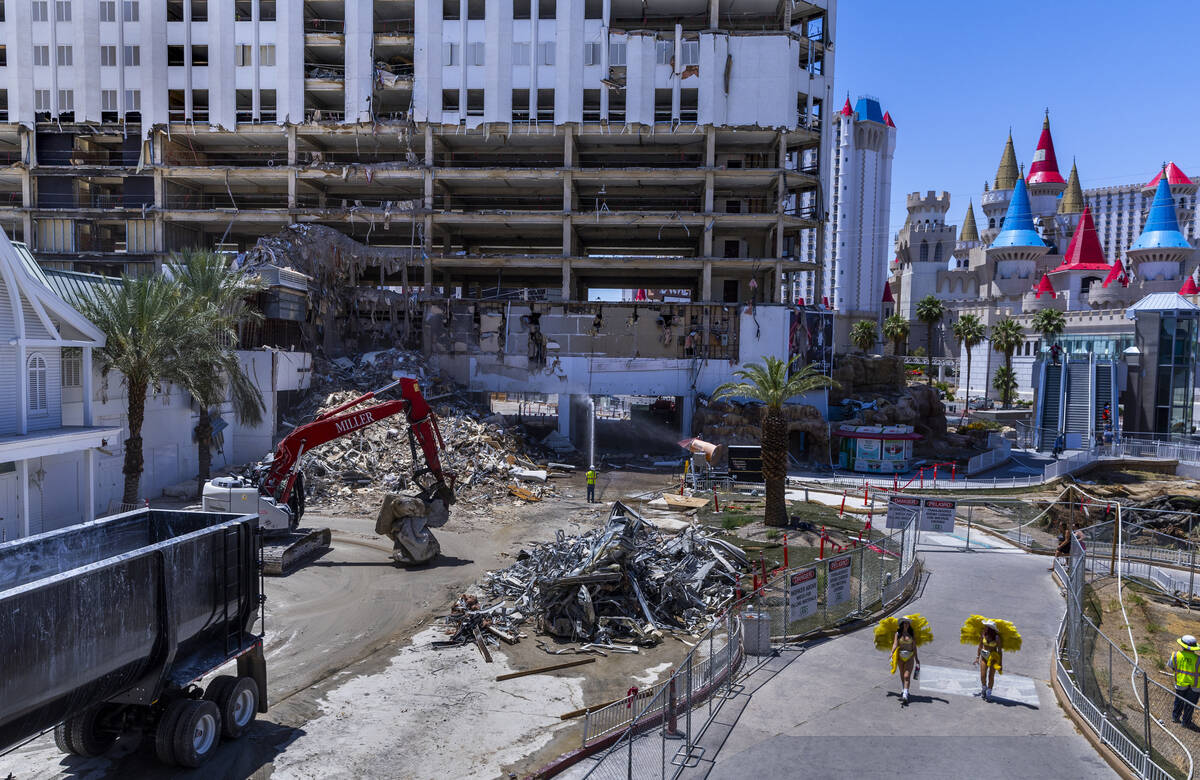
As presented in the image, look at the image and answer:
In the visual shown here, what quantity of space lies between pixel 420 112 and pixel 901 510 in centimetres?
4636

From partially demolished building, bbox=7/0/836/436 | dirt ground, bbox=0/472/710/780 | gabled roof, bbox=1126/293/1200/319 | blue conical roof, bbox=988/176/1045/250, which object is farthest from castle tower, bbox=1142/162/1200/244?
dirt ground, bbox=0/472/710/780

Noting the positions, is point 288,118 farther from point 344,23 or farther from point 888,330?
point 888,330

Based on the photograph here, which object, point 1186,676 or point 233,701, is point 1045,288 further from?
point 233,701

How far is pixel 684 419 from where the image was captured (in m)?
51.2

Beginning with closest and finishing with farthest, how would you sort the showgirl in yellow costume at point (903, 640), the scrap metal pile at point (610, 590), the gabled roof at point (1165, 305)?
the showgirl in yellow costume at point (903, 640), the scrap metal pile at point (610, 590), the gabled roof at point (1165, 305)

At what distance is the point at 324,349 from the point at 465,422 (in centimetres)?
1183

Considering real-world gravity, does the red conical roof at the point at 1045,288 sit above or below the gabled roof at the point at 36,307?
above

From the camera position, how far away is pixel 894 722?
12703mm

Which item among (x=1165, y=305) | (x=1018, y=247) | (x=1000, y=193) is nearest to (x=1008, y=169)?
(x=1000, y=193)

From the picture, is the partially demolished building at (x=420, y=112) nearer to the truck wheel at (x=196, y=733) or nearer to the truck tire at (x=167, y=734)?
the truck wheel at (x=196, y=733)

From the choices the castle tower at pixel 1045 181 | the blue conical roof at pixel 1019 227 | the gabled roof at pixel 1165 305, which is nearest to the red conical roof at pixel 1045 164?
the castle tower at pixel 1045 181

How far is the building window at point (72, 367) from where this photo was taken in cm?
2630

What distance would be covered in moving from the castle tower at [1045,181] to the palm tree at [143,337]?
121 m

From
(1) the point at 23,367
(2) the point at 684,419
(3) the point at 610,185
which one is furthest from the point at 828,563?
(3) the point at 610,185
